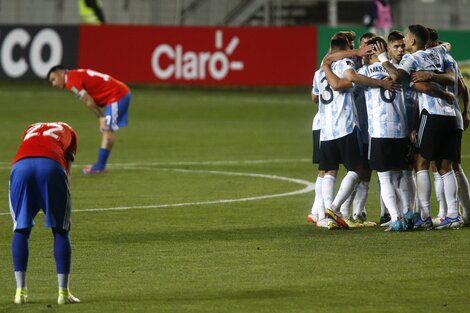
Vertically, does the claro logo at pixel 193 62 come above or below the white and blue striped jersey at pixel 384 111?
below

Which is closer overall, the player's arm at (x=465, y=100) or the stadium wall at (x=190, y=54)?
the player's arm at (x=465, y=100)

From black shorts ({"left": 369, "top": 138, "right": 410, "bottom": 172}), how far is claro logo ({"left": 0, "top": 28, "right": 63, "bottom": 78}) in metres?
23.6

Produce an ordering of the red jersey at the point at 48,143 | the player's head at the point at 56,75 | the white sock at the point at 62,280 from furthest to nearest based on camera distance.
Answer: the player's head at the point at 56,75
the red jersey at the point at 48,143
the white sock at the point at 62,280

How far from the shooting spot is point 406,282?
9836 mm

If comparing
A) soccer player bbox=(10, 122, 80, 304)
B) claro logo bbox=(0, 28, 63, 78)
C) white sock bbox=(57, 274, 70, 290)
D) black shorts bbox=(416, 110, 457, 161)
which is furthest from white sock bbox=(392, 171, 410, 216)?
claro logo bbox=(0, 28, 63, 78)

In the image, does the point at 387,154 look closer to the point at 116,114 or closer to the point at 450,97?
the point at 450,97

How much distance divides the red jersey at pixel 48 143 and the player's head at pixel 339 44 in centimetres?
385

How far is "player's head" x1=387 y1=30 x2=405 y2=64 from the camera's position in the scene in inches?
498

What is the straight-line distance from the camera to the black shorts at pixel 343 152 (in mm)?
12539

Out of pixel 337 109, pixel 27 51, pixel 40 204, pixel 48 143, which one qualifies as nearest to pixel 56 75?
pixel 337 109

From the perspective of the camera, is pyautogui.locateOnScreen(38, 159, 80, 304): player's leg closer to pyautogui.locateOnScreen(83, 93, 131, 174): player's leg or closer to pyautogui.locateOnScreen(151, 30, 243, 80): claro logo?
pyautogui.locateOnScreen(83, 93, 131, 174): player's leg

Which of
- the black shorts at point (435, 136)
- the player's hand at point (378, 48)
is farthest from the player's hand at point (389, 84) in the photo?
the black shorts at point (435, 136)

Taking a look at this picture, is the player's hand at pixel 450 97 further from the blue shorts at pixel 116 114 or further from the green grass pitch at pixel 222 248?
the blue shorts at pixel 116 114

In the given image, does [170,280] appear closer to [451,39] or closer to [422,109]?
[422,109]
